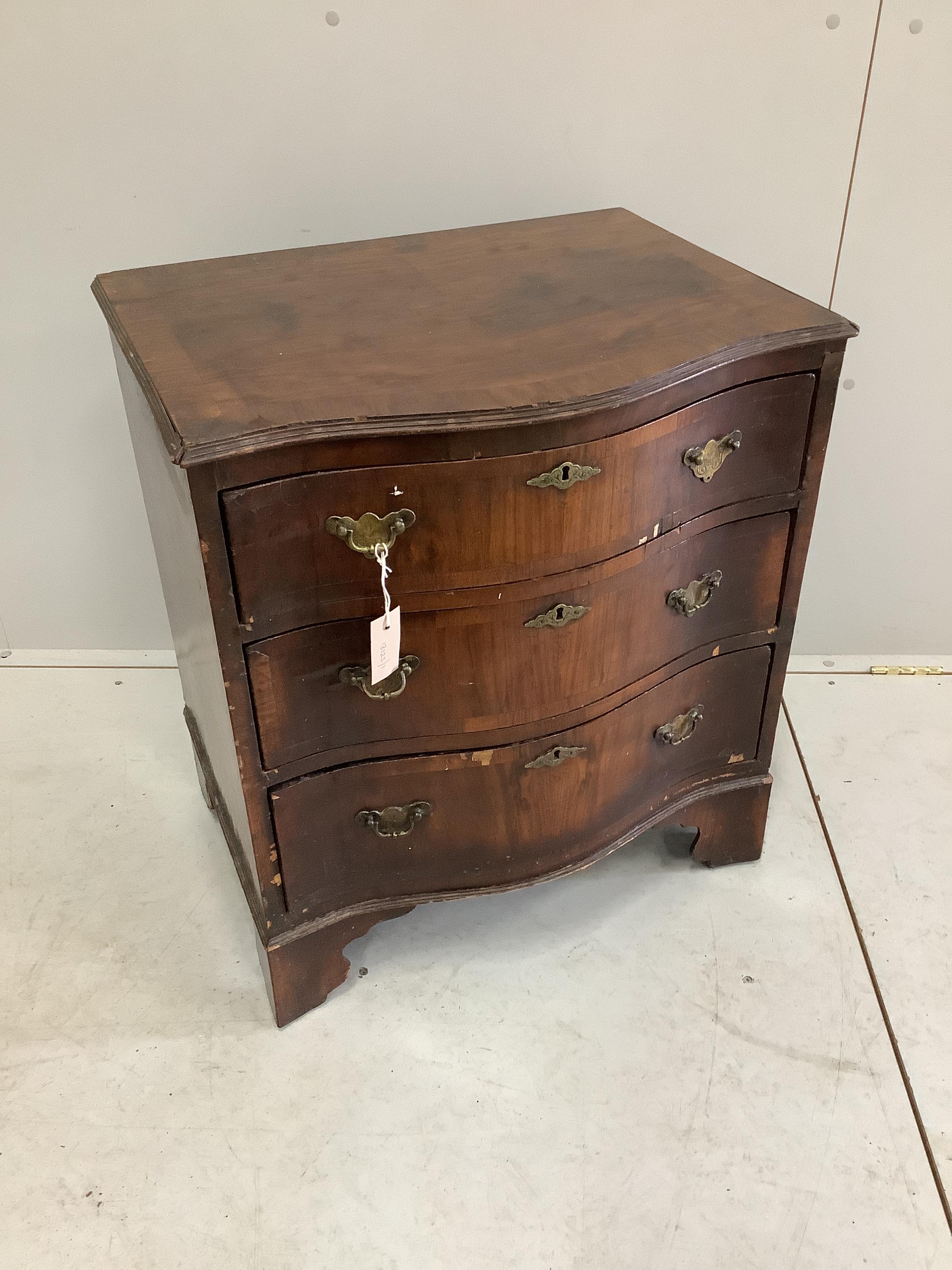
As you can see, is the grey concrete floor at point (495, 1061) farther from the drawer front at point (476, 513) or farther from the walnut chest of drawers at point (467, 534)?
the drawer front at point (476, 513)

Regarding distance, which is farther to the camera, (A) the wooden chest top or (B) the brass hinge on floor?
(B) the brass hinge on floor

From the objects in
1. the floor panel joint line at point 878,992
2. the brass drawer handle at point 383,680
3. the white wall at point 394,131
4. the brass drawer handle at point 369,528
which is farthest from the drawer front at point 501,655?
the white wall at point 394,131

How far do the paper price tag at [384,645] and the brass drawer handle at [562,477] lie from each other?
0.21 metres

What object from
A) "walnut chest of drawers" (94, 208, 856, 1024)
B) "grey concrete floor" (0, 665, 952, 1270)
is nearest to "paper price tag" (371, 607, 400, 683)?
"walnut chest of drawers" (94, 208, 856, 1024)

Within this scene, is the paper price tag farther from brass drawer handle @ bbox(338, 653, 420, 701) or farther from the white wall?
the white wall

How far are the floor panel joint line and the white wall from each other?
72 centimetres

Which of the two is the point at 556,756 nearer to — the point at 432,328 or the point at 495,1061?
the point at 495,1061

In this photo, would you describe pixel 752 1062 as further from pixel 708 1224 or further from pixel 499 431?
pixel 499 431

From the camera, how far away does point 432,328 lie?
129cm

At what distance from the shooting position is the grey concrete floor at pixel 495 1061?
4.24 ft

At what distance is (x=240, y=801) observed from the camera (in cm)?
137

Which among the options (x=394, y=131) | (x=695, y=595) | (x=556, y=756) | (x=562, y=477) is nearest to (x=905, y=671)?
(x=695, y=595)

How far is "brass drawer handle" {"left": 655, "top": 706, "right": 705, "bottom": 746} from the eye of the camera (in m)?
1.53

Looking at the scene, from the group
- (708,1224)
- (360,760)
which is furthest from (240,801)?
(708,1224)
